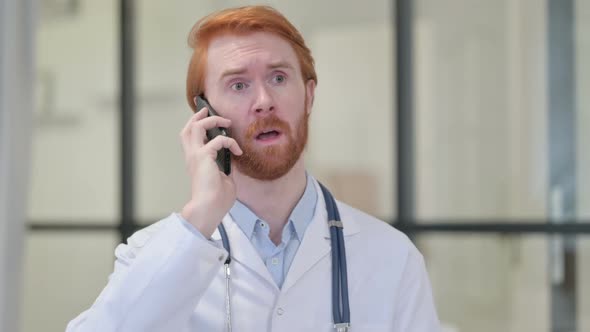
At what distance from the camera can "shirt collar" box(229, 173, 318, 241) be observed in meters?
1.43

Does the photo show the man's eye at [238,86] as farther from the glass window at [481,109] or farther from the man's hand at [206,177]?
the glass window at [481,109]

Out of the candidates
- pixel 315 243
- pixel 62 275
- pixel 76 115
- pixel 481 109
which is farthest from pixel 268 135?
pixel 62 275

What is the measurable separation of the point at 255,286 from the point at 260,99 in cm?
36

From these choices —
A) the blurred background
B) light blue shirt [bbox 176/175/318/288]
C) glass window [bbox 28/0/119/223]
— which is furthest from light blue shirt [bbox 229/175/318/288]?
glass window [bbox 28/0/119/223]

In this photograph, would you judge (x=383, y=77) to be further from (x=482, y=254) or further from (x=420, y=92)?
(x=482, y=254)

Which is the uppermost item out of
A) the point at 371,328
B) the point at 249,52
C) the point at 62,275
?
the point at 249,52

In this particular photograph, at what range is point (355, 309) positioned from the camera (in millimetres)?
1380

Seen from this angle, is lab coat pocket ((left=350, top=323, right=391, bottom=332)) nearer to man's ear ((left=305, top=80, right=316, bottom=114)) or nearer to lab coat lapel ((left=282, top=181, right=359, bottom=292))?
lab coat lapel ((left=282, top=181, right=359, bottom=292))

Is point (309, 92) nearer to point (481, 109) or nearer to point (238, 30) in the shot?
point (238, 30)

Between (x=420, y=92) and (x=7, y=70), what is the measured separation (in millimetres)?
1774

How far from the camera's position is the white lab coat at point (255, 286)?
3.99 ft

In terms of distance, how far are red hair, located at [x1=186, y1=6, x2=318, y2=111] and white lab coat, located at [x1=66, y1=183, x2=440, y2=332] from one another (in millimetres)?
276

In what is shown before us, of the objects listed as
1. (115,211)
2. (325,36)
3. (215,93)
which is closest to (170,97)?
(115,211)

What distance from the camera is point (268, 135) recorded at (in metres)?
1.38
